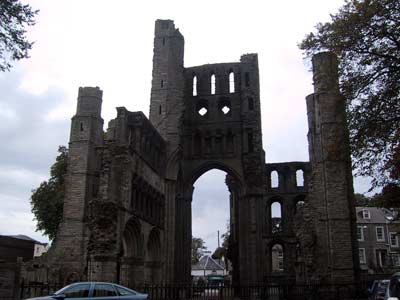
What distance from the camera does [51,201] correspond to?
35.2 metres

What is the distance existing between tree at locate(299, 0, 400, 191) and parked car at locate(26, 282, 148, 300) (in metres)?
8.52

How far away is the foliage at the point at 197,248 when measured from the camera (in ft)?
257

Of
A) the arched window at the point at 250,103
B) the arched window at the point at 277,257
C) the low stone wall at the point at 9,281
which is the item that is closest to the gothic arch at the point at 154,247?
the arched window at the point at 250,103

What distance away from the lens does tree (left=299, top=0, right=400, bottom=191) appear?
13.9 meters

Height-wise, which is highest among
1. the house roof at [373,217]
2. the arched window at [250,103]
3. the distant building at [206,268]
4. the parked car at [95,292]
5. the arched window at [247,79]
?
the arched window at [247,79]

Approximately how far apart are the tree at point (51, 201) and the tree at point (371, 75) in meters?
24.9

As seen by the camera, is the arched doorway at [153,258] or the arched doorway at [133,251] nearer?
the arched doorway at [133,251]

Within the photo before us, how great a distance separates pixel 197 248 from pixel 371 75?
6887 centimetres

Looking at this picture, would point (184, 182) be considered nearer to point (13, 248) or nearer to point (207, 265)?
point (13, 248)

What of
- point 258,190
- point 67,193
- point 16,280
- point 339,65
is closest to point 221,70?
point 258,190

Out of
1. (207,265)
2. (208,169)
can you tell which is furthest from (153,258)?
(207,265)

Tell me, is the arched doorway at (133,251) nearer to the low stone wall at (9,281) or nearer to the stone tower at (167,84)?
the stone tower at (167,84)

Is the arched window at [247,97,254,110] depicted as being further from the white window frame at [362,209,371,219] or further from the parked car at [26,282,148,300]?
the parked car at [26,282,148,300]

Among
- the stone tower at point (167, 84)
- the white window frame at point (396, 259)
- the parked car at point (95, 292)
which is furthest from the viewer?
the white window frame at point (396, 259)
